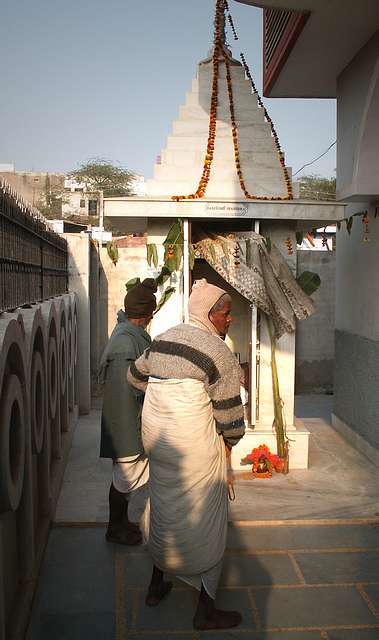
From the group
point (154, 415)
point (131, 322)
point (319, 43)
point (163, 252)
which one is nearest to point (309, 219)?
point (163, 252)

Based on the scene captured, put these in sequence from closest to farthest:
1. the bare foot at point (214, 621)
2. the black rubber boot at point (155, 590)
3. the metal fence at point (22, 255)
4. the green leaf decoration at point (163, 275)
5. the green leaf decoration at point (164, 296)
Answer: the bare foot at point (214, 621)
the black rubber boot at point (155, 590)
the metal fence at point (22, 255)
the green leaf decoration at point (163, 275)
the green leaf decoration at point (164, 296)

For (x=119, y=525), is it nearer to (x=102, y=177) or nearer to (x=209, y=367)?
(x=209, y=367)

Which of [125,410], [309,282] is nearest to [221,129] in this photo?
[309,282]

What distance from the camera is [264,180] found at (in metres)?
5.97

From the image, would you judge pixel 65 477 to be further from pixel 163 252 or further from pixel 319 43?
pixel 319 43

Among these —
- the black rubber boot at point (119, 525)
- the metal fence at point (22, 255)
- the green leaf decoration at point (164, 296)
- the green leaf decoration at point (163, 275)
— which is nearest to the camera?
the metal fence at point (22, 255)

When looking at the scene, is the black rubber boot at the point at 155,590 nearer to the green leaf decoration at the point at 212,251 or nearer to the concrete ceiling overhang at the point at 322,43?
the green leaf decoration at the point at 212,251

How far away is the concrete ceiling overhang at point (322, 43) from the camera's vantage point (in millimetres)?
5168

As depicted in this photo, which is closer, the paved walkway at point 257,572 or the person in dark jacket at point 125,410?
the paved walkway at point 257,572

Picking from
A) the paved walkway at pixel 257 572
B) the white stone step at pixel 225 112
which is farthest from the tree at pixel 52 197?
the paved walkway at pixel 257 572

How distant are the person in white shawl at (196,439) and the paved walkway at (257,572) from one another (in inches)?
11.4

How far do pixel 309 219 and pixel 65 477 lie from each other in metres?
3.36

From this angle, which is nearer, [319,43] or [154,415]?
[154,415]

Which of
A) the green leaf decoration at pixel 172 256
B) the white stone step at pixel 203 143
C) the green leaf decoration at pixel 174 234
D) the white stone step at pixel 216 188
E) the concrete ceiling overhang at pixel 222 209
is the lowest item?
the green leaf decoration at pixel 172 256
